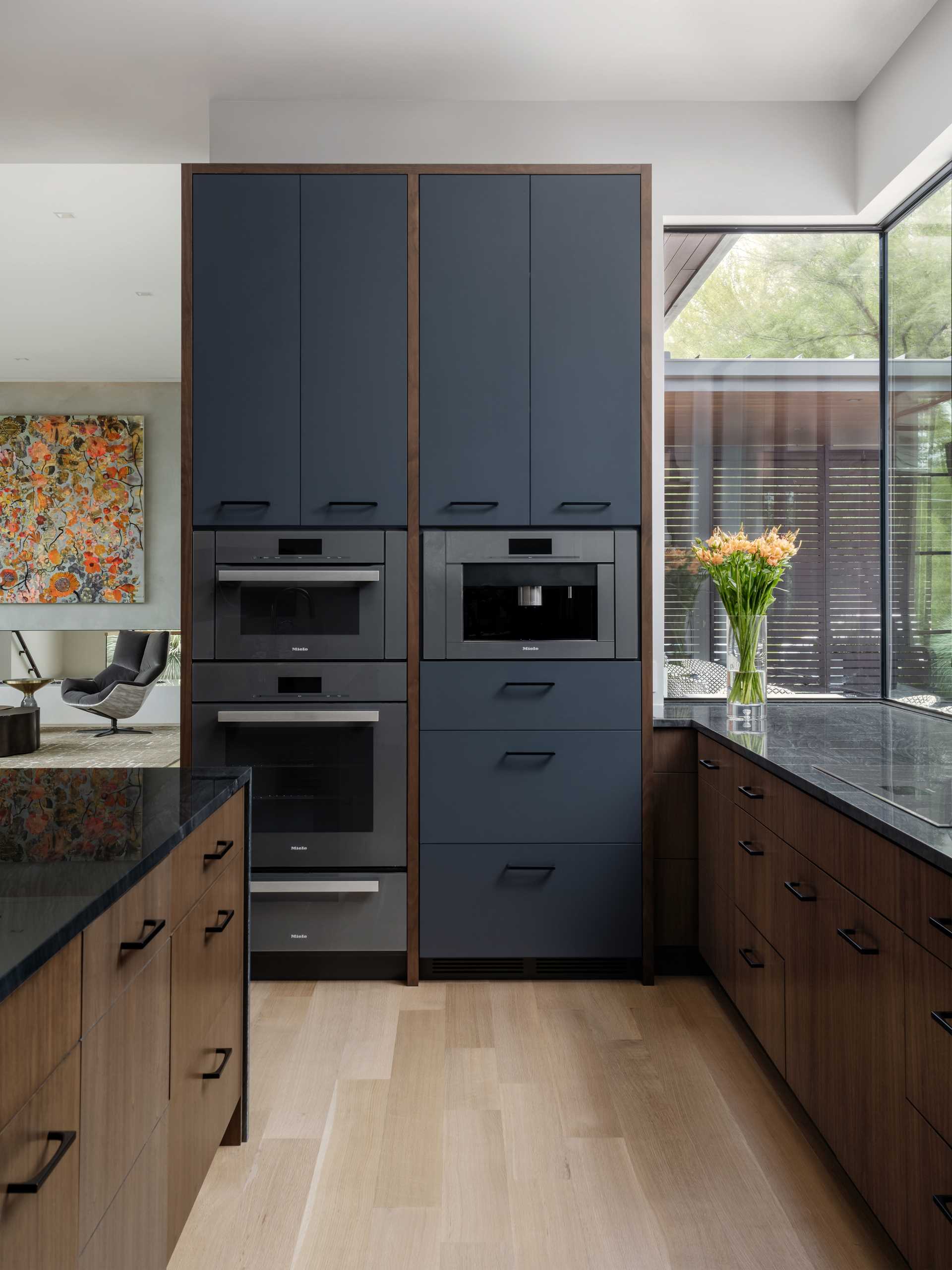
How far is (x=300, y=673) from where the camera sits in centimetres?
287

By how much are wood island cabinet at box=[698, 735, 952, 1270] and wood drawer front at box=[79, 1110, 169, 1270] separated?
1.14m

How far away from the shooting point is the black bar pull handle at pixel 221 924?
1638mm

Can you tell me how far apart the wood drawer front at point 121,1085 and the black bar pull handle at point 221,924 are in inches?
9.5

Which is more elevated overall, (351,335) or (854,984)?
(351,335)

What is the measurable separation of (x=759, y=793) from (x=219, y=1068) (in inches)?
54.4

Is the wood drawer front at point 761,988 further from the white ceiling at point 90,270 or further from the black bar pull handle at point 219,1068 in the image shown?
the white ceiling at point 90,270

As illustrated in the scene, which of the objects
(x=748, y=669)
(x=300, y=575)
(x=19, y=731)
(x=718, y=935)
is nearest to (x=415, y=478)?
(x=300, y=575)

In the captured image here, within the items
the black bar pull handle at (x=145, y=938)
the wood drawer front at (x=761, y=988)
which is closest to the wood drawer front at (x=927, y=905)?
the wood drawer front at (x=761, y=988)

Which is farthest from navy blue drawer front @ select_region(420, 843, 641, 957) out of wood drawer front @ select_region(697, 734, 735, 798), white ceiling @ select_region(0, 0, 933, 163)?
white ceiling @ select_region(0, 0, 933, 163)

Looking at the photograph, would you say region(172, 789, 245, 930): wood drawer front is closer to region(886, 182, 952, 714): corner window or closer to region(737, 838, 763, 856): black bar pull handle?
region(737, 838, 763, 856): black bar pull handle

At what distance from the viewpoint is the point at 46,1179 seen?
927 millimetres

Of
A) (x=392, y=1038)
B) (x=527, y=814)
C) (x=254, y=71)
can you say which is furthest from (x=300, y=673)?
(x=254, y=71)

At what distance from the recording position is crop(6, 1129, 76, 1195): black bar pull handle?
→ 0.87 m

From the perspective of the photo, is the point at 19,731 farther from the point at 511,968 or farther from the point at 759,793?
the point at 759,793
